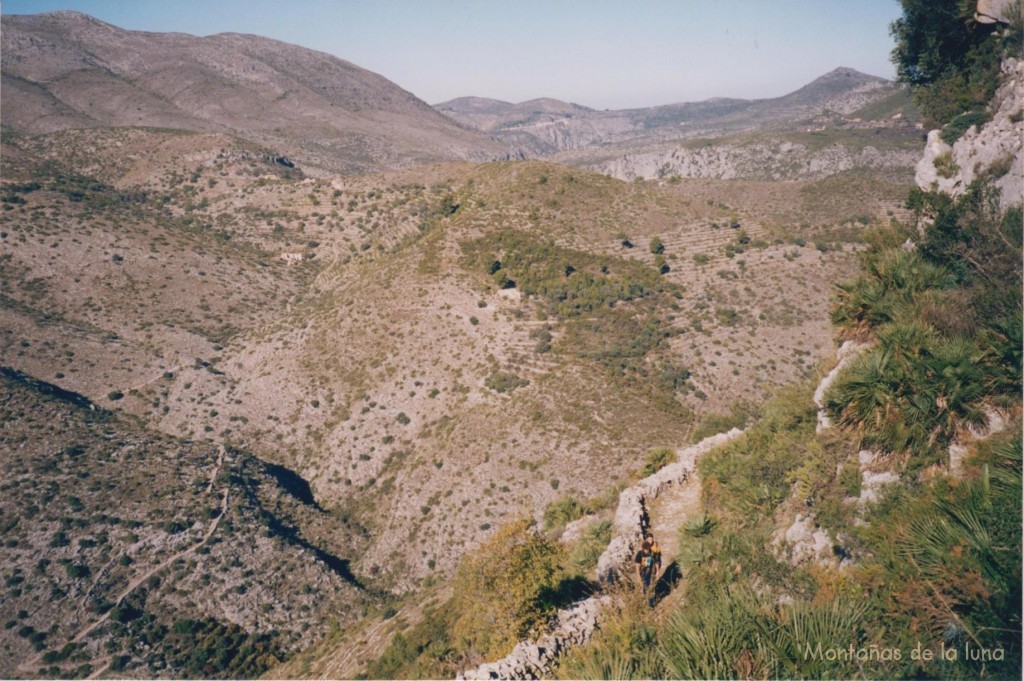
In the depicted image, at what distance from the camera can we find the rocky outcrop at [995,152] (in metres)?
14.4

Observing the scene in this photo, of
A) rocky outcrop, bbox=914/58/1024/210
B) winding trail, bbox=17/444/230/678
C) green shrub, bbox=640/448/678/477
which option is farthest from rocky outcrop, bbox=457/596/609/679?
winding trail, bbox=17/444/230/678

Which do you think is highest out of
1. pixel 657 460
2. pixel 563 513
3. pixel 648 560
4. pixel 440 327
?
pixel 440 327

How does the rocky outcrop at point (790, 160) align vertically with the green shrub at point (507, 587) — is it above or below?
above

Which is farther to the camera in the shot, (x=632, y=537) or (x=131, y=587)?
(x=131, y=587)

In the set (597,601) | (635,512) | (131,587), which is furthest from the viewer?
(131,587)

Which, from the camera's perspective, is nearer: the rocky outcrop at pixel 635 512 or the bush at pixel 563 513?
the rocky outcrop at pixel 635 512

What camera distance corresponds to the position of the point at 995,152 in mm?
15812

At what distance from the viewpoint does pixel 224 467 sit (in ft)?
119

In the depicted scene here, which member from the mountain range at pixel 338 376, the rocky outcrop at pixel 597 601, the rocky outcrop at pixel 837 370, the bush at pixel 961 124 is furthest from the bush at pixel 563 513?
the bush at pixel 961 124

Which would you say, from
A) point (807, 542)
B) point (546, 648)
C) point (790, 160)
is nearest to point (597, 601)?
point (546, 648)

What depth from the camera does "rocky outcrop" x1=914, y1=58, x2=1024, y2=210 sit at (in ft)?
47.2

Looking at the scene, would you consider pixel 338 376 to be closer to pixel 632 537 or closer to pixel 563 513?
pixel 563 513

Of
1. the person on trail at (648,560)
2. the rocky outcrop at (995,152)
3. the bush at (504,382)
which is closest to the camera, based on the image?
the person on trail at (648,560)

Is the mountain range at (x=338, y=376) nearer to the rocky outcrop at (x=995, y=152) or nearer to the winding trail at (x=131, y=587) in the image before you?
the winding trail at (x=131, y=587)
